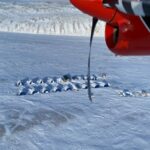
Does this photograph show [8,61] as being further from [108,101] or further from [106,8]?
[106,8]

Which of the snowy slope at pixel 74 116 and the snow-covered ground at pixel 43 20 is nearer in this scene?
the snowy slope at pixel 74 116

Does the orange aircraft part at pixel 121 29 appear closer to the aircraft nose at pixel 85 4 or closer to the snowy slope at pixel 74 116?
the aircraft nose at pixel 85 4

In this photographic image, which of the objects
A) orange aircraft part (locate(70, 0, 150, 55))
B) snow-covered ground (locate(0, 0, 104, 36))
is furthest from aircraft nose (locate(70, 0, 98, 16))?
snow-covered ground (locate(0, 0, 104, 36))

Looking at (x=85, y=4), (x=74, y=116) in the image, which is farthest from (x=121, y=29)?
(x=74, y=116)

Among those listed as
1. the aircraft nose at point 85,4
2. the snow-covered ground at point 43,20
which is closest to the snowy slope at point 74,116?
the aircraft nose at point 85,4

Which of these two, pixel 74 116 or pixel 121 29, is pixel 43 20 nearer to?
pixel 74 116

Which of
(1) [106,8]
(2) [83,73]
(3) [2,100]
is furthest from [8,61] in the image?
(1) [106,8]
